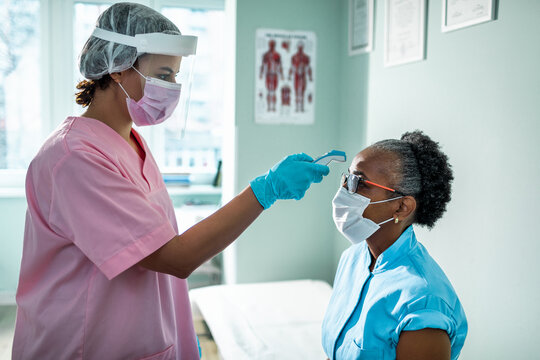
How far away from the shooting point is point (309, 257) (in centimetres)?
313

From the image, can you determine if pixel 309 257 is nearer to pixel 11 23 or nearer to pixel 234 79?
pixel 234 79

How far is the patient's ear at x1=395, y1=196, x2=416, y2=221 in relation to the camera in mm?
1408

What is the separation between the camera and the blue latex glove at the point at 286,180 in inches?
43.0

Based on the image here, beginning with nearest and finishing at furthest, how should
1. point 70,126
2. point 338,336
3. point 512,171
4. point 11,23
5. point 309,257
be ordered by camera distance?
point 70,126, point 338,336, point 512,171, point 309,257, point 11,23

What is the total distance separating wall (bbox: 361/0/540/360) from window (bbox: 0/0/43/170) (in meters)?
2.97

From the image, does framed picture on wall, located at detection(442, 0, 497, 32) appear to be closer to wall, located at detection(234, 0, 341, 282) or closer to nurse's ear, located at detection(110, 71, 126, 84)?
wall, located at detection(234, 0, 341, 282)

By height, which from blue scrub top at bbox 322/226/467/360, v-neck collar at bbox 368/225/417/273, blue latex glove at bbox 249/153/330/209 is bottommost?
blue scrub top at bbox 322/226/467/360

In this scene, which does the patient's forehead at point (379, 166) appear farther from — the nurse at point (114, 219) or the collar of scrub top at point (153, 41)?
the collar of scrub top at point (153, 41)

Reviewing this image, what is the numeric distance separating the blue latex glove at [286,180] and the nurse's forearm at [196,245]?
0.08 metres

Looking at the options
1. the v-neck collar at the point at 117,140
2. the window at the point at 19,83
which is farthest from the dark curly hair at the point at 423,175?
the window at the point at 19,83

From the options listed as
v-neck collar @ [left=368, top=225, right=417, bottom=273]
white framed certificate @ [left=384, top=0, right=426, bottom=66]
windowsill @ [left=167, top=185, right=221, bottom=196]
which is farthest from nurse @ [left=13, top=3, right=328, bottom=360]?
windowsill @ [left=167, top=185, right=221, bottom=196]

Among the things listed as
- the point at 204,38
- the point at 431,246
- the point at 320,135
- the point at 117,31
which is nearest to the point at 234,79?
the point at 320,135

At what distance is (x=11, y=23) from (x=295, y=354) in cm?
327

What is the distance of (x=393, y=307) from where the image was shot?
125 centimetres
